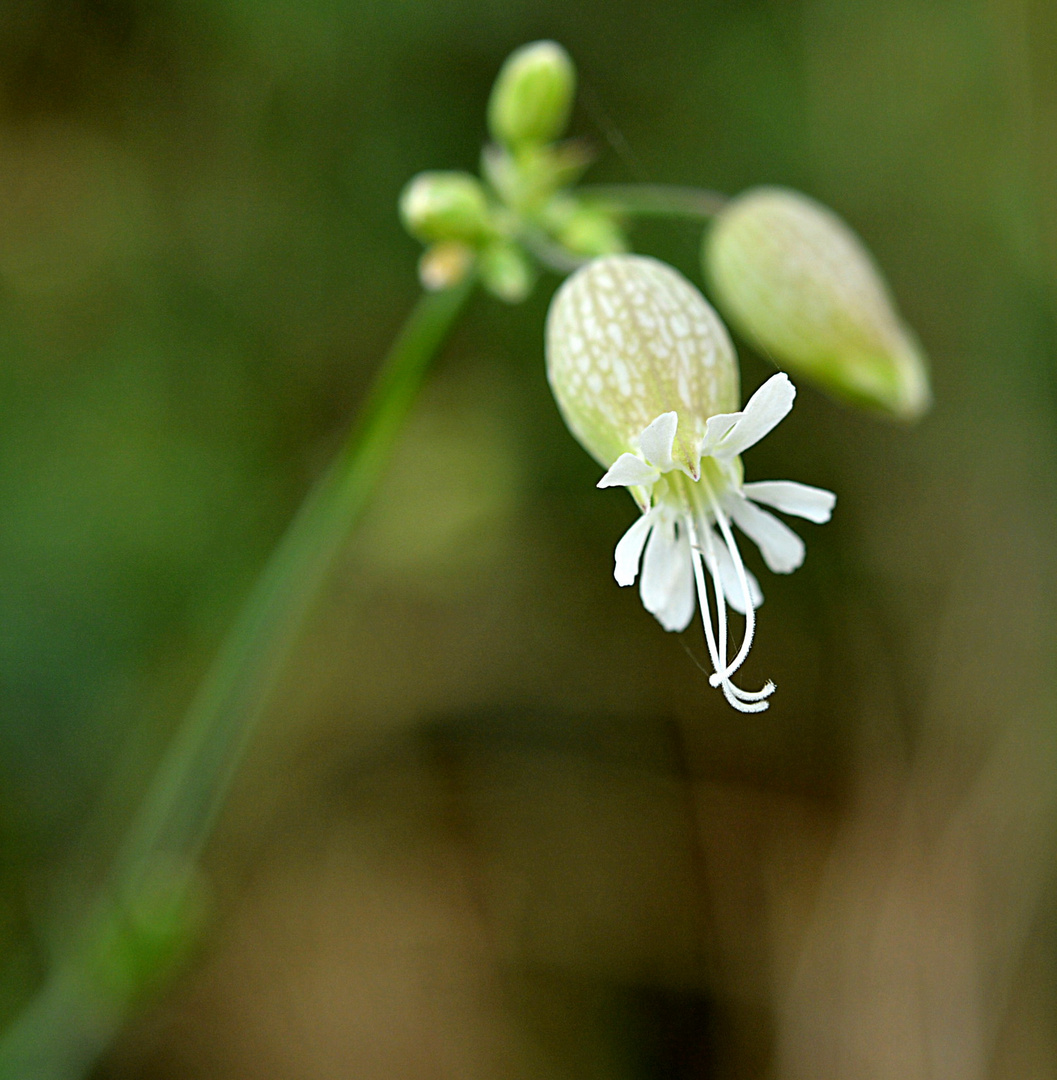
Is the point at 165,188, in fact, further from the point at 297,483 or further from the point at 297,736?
the point at 297,736

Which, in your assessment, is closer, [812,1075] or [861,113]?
[812,1075]

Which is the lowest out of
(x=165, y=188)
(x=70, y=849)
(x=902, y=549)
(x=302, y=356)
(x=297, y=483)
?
(x=902, y=549)

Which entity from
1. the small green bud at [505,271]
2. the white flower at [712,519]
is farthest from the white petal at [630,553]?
the small green bud at [505,271]

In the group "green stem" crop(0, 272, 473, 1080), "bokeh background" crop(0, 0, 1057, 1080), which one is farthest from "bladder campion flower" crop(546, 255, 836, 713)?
"bokeh background" crop(0, 0, 1057, 1080)

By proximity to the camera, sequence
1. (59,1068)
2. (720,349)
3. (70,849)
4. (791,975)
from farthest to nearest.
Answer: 1. (791,975)
2. (70,849)
3. (59,1068)
4. (720,349)

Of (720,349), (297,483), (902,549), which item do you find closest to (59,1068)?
(297,483)

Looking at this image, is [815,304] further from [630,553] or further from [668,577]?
[630,553]

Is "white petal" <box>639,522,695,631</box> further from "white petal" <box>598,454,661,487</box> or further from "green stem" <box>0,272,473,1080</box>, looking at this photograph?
"green stem" <box>0,272,473,1080</box>
